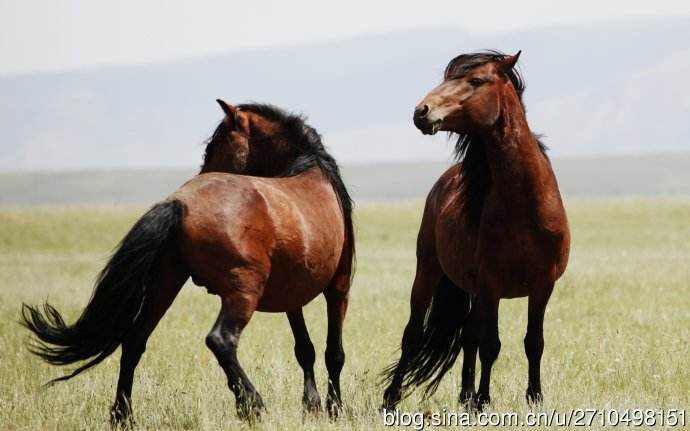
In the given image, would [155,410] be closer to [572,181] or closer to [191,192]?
[191,192]

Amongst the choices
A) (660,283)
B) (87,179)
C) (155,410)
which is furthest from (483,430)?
(87,179)

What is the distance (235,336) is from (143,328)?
74cm

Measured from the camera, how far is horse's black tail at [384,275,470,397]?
8273 mm

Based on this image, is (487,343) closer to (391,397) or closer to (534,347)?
(534,347)

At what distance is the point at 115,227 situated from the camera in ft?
119

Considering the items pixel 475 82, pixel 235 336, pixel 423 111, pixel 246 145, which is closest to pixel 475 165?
pixel 475 82

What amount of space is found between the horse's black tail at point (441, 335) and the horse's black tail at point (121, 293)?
267 centimetres

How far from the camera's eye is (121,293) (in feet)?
20.7

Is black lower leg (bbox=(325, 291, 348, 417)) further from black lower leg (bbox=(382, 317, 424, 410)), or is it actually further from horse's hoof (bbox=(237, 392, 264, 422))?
horse's hoof (bbox=(237, 392, 264, 422))

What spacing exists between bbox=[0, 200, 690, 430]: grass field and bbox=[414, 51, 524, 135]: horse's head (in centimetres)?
203

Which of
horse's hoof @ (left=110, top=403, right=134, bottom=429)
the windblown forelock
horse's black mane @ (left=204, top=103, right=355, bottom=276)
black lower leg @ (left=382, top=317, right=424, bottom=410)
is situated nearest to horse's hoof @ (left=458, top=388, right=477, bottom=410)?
black lower leg @ (left=382, top=317, right=424, bottom=410)

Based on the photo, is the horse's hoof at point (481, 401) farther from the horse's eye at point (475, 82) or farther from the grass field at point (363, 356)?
the horse's eye at point (475, 82)

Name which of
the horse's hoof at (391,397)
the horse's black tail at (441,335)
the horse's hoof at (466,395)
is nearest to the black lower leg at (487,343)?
the horse's hoof at (466,395)

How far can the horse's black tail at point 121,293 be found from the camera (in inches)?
243
